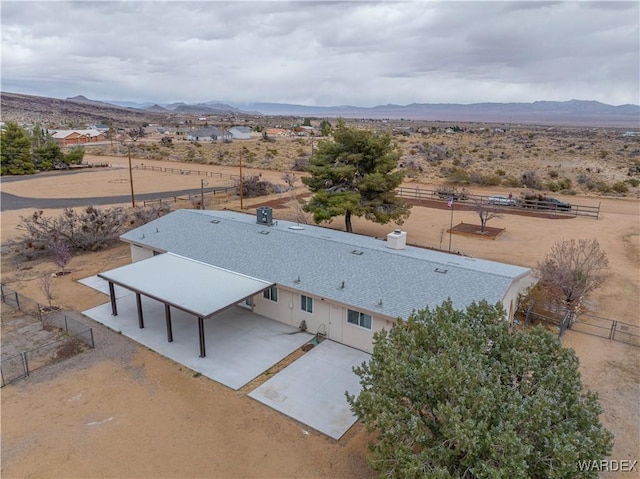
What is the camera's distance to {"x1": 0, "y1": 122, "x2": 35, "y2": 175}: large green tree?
207ft

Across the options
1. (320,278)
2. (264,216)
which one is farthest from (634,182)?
(320,278)

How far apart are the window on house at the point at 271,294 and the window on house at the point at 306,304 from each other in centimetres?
135

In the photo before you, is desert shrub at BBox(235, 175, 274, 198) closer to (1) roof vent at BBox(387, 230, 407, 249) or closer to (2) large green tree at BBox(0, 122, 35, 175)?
(1) roof vent at BBox(387, 230, 407, 249)

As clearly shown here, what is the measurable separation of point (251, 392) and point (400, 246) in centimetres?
914

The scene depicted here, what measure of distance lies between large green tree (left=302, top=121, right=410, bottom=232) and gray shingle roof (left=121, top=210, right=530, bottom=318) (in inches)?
181

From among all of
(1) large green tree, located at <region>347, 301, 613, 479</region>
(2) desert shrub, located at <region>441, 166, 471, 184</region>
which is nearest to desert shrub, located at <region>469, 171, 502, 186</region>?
(2) desert shrub, located at <region>441, 166, 471, 184</region>

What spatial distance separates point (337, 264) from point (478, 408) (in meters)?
10.7

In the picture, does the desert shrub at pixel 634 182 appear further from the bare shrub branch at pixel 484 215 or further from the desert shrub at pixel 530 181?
the bare shrub branch at pixel 484 215

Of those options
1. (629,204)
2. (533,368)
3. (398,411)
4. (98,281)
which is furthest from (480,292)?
(629,204)

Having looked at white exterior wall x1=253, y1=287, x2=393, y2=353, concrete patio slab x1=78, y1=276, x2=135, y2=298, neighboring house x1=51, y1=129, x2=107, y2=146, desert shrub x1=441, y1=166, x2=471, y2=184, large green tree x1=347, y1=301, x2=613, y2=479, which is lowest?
concrete patio slab x1=78, y1=276, x2=135, y2=298

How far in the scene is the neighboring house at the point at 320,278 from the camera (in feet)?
51.7

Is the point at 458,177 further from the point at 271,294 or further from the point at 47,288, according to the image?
the point at 47,288

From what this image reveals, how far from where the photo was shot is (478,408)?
802cm

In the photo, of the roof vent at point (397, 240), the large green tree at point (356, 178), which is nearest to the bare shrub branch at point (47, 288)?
the large green tree at point (356, 178)
